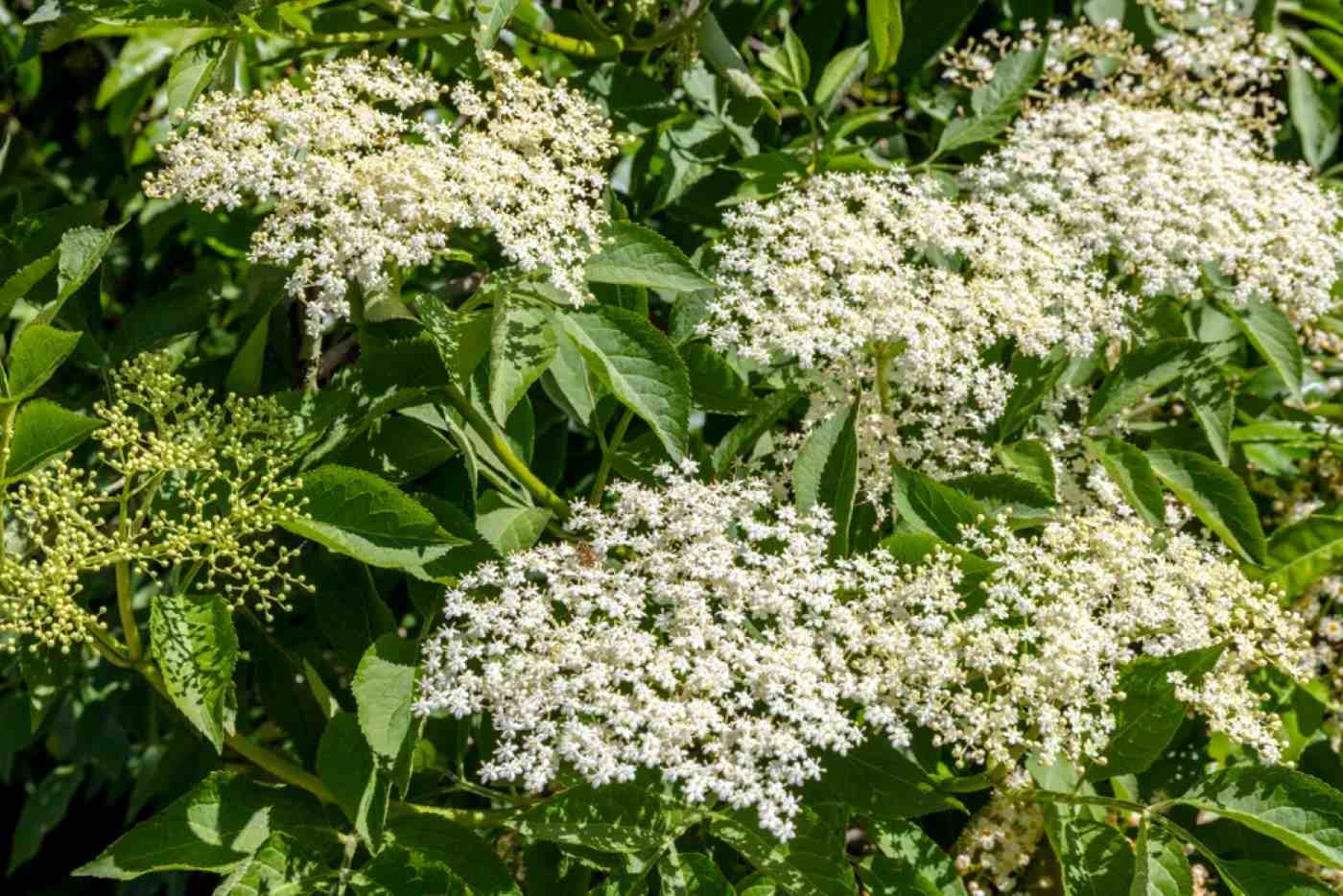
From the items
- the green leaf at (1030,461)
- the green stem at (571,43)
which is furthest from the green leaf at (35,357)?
the green leaf at (1030,461)

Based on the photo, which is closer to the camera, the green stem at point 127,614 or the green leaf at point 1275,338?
the green stem at point 127,614

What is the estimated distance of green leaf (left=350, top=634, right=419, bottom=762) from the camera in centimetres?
204

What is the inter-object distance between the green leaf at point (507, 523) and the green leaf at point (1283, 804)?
1.20m

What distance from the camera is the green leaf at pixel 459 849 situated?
7.15ft

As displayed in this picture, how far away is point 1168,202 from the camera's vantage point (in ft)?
8.83

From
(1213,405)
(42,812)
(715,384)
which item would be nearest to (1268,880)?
(1213,405)

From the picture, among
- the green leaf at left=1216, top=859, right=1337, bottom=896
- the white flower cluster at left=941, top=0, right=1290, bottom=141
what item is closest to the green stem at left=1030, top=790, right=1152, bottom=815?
the green leaf at left=1216, top=859, right=1337, bottom=896

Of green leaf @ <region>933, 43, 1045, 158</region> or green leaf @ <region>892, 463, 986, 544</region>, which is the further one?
green leaf @ <region>933, 43, 1045, 158</region>

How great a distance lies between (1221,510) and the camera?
2580mm

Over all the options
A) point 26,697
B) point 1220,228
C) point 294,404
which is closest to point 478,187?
point 294,404

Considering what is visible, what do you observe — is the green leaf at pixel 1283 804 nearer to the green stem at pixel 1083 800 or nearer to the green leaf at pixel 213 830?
the green stem at pixel 1083 800

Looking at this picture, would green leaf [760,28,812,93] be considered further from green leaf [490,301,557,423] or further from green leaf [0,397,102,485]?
green leaf [0,397,102,485]

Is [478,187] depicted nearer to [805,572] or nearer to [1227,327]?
[805,572]

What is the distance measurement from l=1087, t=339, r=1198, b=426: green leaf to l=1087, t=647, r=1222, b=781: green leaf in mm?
599
